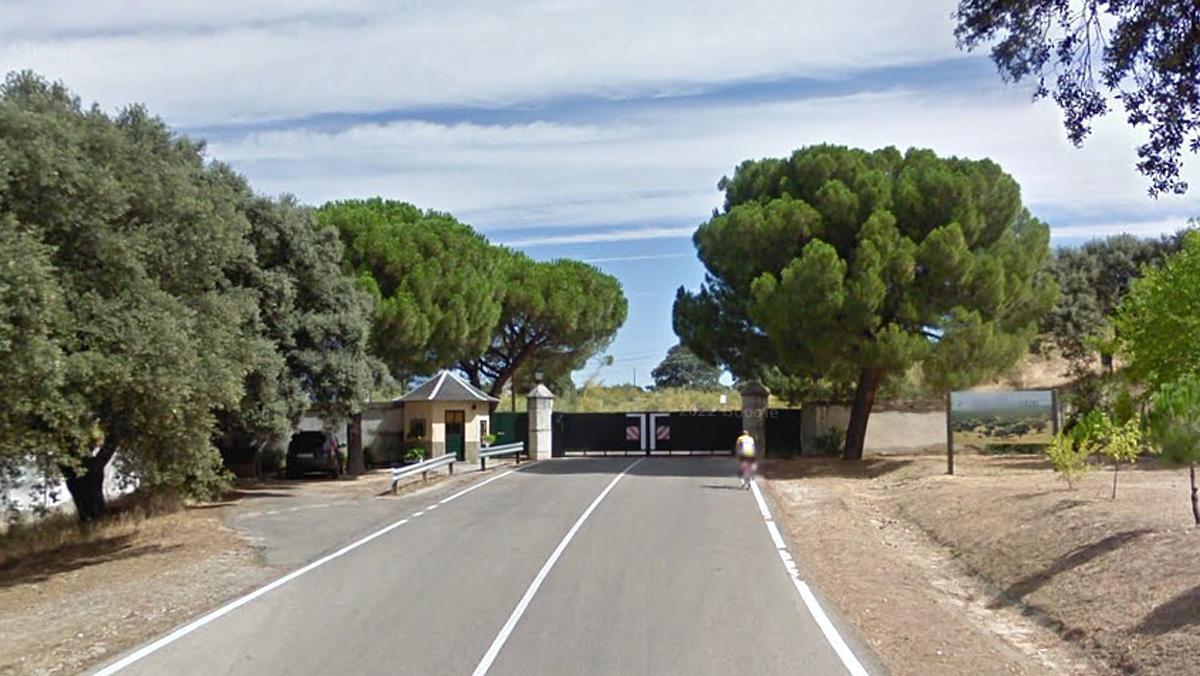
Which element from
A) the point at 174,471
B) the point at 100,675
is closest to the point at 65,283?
the point at 174,471

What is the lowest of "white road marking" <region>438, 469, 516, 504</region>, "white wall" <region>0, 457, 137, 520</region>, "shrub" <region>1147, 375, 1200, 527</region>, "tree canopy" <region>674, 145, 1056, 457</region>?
"white road marking" <region>438, 469, 516, 504</region>

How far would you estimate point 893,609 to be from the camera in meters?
14.3

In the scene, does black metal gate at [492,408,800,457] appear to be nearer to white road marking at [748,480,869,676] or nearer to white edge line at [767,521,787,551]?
white edge line at [767,521,787,551]

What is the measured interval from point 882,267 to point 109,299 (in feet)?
76.3

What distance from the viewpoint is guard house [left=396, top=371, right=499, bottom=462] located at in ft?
142

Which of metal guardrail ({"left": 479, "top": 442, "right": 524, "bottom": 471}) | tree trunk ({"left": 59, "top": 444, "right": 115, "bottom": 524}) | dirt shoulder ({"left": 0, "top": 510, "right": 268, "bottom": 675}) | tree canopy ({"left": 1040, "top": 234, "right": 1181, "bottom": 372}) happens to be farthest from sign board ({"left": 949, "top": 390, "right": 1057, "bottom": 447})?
tree canopy ({"left": 1040, "top": 234, "right": 1181, "bottom": 372})

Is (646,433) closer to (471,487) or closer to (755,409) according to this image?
(755,409)

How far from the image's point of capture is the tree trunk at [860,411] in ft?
133

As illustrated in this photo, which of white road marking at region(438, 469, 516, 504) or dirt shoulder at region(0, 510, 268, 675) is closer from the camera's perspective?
dirt shoulder at region(0, 510, 268, 675)

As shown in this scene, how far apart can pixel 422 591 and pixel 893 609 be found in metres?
5.63

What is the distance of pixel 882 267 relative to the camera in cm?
3644

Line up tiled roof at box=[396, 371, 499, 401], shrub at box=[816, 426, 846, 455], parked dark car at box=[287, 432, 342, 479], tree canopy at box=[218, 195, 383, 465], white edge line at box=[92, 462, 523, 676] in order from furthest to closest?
shrub at box=[816, 426, 846, 455], tiled roof at box=[396, 371, 499, 401], parked dark car at box=[287, 432, 342, 479], tree canopy at box=[218, 195, 383, 465], white edge line at box=[92, 462, 523, 676]

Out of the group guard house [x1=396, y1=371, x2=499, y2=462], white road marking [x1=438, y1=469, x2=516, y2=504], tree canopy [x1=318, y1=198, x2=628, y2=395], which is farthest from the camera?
guard house [x1=396, y1=371, x2=499, y2=462]

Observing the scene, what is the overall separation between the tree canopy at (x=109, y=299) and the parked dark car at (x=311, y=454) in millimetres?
12080
